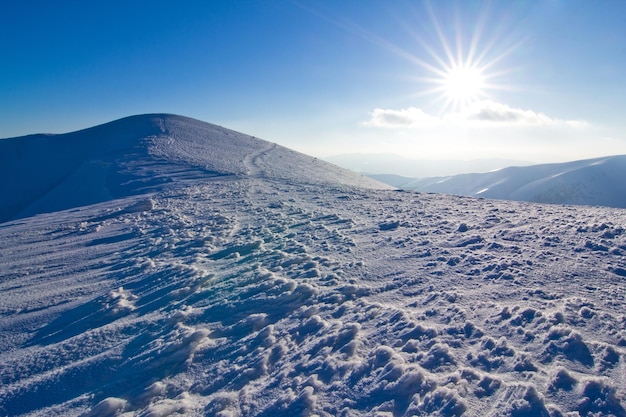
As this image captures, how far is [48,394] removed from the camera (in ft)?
12.2

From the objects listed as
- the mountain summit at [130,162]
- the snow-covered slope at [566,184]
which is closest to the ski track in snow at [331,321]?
the mountain summit at [130,162]

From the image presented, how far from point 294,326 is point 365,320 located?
91 cm

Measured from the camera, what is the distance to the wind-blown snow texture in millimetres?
3150

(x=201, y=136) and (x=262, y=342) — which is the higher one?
(x=201, y=136)

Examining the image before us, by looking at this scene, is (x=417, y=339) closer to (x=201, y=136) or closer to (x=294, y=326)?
(x=294, y=326)

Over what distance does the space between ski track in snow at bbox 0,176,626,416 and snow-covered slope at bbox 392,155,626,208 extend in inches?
3851

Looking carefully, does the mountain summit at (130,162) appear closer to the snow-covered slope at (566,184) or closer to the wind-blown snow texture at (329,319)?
the wind-blown snow texture at (329,319)

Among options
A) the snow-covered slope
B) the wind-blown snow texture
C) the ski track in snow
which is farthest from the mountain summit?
the snow-covered slope

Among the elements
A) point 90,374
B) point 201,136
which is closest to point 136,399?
point 90,374

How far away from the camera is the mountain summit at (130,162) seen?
696 inches

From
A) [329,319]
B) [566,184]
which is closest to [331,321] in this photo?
[329,319]

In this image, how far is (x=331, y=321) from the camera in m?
Result: 4.41

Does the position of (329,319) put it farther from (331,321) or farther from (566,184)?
(566,184)

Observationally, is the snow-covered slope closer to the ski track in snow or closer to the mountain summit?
the mountain summit
